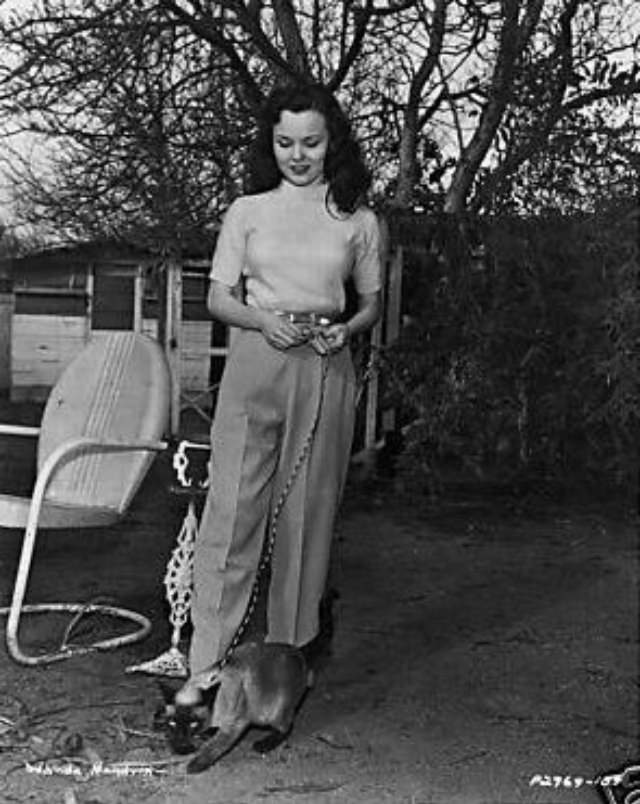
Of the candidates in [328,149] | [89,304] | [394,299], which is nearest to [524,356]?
[394,299]

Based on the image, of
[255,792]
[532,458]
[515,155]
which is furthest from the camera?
[532,458]

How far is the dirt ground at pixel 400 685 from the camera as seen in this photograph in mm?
2326

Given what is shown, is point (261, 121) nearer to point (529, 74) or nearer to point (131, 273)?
point (529, 74)

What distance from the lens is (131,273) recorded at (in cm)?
1008

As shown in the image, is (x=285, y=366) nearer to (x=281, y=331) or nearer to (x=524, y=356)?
(x=281, y=331)

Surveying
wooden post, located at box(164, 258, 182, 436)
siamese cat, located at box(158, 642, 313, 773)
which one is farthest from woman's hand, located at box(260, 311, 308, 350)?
wooden post, located at box(164, 258, 182, 436)

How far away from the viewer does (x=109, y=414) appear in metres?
3.25

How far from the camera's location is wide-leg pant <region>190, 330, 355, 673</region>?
8.02 ft

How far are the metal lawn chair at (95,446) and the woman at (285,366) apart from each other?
1.89 feet

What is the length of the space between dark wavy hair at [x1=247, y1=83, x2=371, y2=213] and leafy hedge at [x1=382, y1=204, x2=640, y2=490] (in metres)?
2.08

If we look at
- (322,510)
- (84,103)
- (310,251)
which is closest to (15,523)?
(322,510)

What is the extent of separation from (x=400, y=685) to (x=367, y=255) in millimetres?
1063

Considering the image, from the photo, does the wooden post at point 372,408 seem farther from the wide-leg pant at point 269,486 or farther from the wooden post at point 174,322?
the wide-leg pant at point 269,486

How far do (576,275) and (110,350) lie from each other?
7.01 feet
